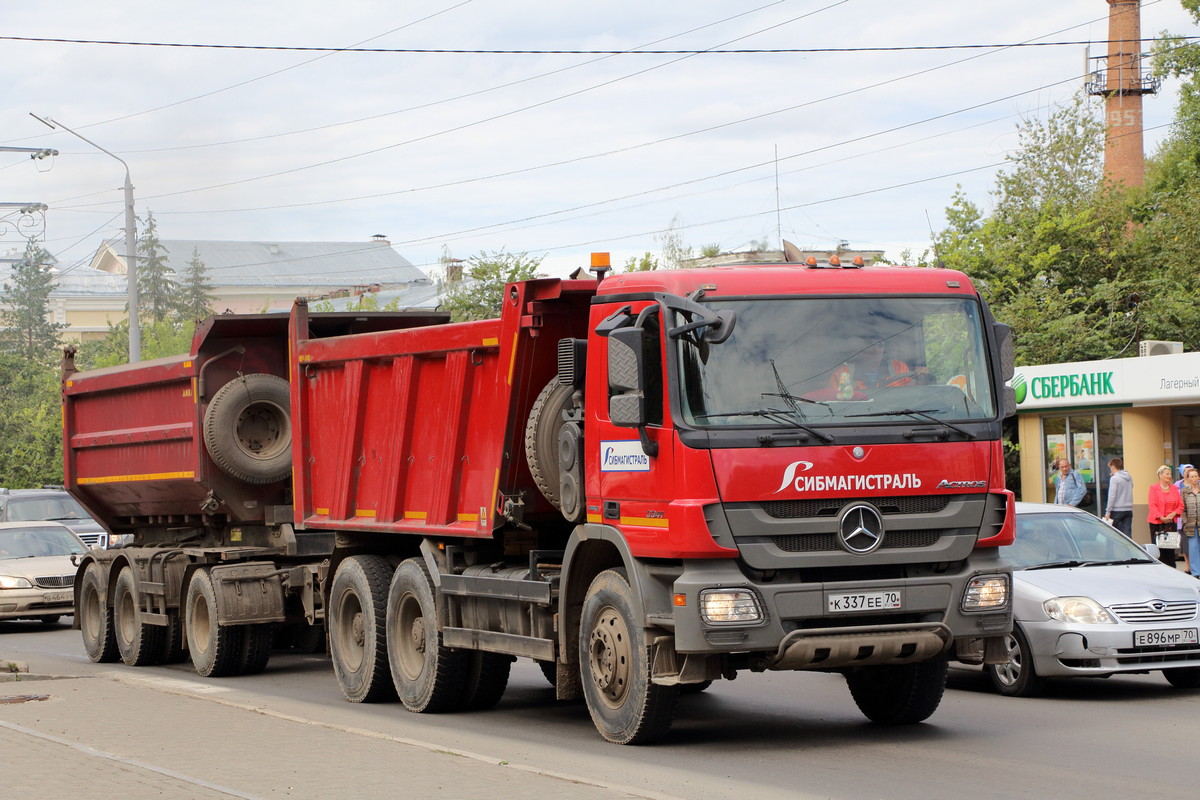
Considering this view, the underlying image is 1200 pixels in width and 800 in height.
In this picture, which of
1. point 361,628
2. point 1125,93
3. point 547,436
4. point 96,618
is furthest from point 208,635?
point 1125,93

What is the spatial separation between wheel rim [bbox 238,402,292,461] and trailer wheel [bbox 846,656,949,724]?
6803 mm

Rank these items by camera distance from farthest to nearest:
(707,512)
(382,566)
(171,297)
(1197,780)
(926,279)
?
(171,297) < (382,566) < (926,279) < (707,512) < (1197,780)

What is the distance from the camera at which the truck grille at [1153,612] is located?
37.7ft

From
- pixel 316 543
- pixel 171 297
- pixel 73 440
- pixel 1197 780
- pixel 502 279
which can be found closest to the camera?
pixel 1197 780

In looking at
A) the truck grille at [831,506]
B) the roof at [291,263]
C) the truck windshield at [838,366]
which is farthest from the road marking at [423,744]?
the roof at [291,263]

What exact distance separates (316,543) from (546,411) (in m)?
4.41

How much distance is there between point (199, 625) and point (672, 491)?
799 cm

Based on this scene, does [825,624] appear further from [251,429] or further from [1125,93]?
[1125,93]

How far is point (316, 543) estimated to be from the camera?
14086 millimetres

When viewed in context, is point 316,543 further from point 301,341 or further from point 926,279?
point 926,279

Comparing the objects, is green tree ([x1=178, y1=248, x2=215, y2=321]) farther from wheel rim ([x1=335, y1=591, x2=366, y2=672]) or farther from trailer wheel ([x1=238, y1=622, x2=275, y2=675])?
wheel rim ([x1=335, y1=591, x2=366, y2=672])

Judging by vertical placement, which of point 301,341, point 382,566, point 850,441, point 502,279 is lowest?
point 382,566

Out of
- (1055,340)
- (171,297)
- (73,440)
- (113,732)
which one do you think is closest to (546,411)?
(113,732)

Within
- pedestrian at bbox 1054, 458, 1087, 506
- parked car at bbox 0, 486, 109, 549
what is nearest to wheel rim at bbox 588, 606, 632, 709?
pedestrian at bbox 1054, 458, 1087, 506
